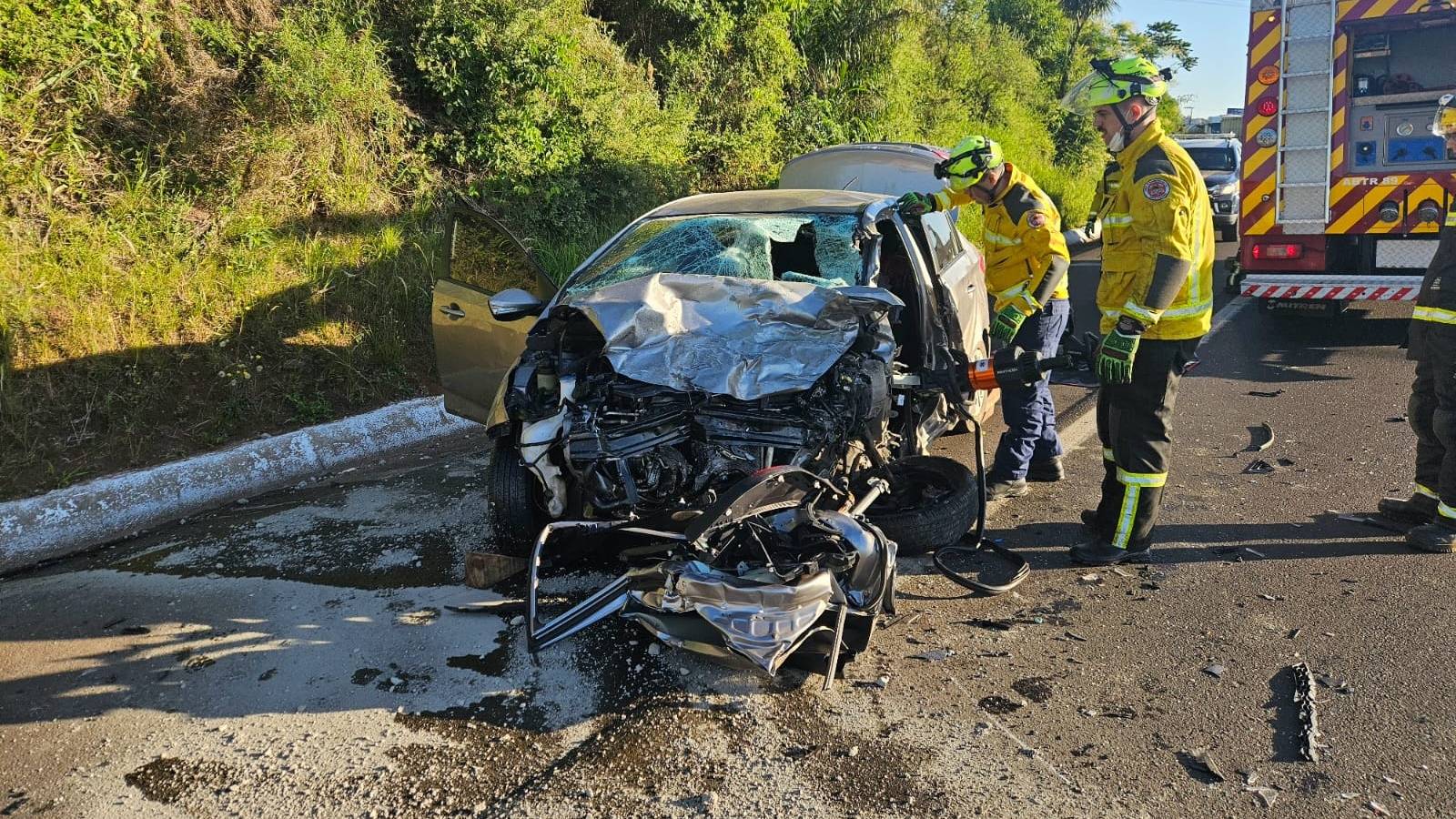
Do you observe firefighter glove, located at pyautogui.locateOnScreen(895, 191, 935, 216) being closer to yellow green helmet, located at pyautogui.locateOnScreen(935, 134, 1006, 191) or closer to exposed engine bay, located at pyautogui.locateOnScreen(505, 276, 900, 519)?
yellow green helmet, located at pyautogui.locateOnScreen(935, 134, 1006, 191)

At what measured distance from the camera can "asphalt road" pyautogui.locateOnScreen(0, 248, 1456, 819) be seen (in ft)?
8.85

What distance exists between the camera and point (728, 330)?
3826 mm

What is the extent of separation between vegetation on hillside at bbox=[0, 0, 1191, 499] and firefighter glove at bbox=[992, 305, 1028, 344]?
167 inches

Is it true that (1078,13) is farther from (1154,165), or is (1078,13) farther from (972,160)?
(1154,165)

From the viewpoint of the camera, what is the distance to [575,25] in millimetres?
10117

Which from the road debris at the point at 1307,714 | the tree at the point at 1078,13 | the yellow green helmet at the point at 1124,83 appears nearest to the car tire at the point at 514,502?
the road debris at the point at 1307,714

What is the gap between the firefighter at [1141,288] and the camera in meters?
3.95

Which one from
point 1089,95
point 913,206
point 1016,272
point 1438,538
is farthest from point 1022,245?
point 1438,538

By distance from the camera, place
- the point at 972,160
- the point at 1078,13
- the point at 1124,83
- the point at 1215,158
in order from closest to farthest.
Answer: the point at 1124,83 < the point at 972,160 < the point at 1215,158 < the point at 1078,13

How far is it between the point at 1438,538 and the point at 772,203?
11.1ft

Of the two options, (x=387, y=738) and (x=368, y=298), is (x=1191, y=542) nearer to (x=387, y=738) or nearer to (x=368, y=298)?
(x=387, y=738)

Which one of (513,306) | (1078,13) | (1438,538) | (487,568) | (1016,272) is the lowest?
(1438,538)

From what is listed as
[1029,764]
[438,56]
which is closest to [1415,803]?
[1029,764]

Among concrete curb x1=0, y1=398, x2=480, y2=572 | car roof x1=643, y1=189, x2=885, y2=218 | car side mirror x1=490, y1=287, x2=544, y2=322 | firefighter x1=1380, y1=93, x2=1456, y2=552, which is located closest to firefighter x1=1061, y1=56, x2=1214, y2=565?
firefighter x1=1380, y1=93, x2=1456, y2=552
